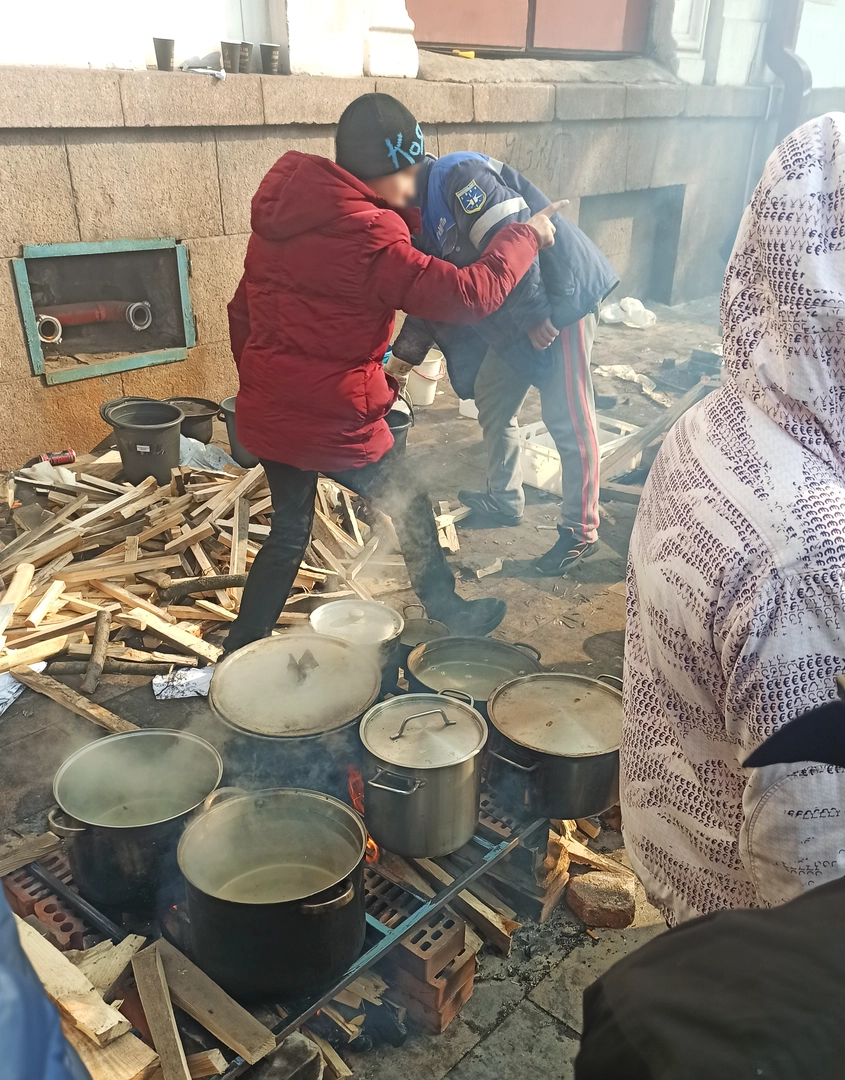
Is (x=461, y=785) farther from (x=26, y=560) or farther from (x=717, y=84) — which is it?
(x=717, y=84)

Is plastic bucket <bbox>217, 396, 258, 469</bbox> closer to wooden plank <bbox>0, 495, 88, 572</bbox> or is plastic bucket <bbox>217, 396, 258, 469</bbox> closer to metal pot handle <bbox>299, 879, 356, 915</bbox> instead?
wooden plank <bbox>0, 495, 88, 572</bbox>

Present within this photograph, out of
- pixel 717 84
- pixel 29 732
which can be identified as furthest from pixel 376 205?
pixel 717 84

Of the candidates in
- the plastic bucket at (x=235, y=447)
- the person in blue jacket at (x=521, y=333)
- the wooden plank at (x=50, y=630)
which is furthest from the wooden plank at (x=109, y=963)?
the plastic bucket at (x=235, y=447)

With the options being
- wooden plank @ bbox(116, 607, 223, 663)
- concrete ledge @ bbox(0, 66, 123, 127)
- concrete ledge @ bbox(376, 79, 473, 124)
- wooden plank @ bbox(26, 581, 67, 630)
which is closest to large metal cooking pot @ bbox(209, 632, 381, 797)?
wooden plank @ bbox(116, 607, 223, 663)

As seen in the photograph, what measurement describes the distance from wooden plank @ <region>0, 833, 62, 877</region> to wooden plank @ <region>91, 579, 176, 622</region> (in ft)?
6.54

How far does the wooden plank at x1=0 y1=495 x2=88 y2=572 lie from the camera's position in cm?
549

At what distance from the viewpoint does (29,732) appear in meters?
4.34

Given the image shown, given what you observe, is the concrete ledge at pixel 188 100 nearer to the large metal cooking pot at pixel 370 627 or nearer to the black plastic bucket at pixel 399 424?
the black plastic bucket at pixel 399 424

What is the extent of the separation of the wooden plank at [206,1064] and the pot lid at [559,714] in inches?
58.6

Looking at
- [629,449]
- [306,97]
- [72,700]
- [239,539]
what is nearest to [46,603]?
[72,700]

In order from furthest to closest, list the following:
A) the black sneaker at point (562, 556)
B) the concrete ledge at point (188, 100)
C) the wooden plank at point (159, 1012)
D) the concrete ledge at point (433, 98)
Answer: the concrete ledge at point (433, 98) → the concrete ledge at point (188, 100) → the black sneaker at point (562, 556) → the wooden plank at point (159, 1012)

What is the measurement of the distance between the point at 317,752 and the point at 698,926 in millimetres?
2445

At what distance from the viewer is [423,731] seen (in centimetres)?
324

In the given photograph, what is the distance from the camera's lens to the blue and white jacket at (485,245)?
5.02 m
